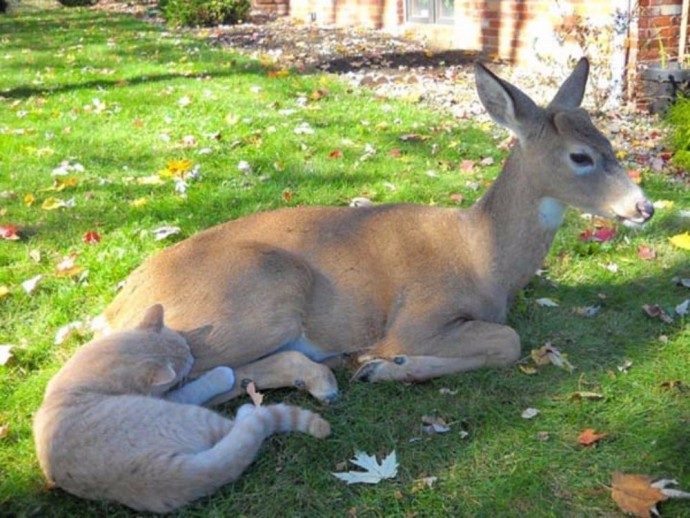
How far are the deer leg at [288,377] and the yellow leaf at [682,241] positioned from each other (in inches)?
105

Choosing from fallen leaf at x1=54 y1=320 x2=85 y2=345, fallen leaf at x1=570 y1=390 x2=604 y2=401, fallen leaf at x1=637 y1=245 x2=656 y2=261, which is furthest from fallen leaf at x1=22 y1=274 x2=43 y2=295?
fallen leaf at x1=637 y1=245 x2=656 y2=261

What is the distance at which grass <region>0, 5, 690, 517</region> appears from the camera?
3.23 m

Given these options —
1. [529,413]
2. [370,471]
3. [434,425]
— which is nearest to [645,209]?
[529,413]

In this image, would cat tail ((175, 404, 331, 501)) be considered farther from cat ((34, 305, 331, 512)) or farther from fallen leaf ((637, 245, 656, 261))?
fallen leaf ((637, 245, 656, 261))

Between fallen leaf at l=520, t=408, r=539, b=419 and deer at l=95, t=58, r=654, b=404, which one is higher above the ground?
deer at l=95, t=58, r=654, b=404

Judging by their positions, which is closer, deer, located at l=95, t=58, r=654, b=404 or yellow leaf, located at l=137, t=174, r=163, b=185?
deer, located at l=95, t=58, r=654, b=404

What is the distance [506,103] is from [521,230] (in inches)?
24.8

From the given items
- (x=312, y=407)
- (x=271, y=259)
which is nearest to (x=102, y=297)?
(x=271, y=259)

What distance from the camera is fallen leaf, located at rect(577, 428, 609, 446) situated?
344cm

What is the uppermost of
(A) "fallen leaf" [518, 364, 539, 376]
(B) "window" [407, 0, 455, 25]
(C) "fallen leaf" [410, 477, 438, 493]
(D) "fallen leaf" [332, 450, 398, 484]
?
(B) "window" [407, 0, 455, 25]

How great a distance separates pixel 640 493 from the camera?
303 centimetres

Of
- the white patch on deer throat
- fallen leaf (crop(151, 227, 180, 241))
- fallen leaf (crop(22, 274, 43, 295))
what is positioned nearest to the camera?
the white patch on deer throat

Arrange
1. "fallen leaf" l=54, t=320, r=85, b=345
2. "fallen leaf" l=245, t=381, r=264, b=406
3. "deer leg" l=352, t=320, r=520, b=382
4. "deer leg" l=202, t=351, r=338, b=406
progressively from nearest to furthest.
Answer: "fallen leaf" l=245, t=381, r=264, b=406
"deer leg" l=202, t=351, r=338, b=406
"deer leg" l=352, t=320, r=520, b=382
"fallen leaf" l=54, t=320, r=85, b=345

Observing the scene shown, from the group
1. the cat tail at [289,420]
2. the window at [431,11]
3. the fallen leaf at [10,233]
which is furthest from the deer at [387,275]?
the window at [431,11]
